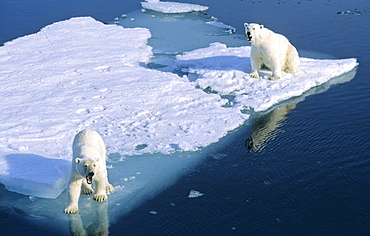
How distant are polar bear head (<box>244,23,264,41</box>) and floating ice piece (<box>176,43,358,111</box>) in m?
0.87

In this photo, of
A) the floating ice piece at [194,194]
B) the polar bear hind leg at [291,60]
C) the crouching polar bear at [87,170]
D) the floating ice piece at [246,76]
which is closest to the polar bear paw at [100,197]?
the crouching polar bear at [87,170]

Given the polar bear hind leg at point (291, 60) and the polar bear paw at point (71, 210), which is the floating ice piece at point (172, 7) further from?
the polar bear paw at point (71, 210)

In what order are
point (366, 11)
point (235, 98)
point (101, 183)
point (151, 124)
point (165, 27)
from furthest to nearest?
1. point (366, 11)
2. point (165, 27)
3. point (235, 98)
4. point (151, 124)
5. point (101, 183)

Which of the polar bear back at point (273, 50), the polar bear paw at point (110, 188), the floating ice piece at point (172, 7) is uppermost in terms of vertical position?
the polar bear back at point (273, 50)

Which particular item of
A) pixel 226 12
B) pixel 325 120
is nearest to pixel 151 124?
pixel 325 120

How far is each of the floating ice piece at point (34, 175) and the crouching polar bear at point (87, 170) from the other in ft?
1.22

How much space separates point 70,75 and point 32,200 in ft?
14.7

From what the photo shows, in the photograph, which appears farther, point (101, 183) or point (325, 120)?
point (325, 120)

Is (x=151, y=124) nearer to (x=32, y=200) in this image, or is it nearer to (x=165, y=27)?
(x=32, y=200)

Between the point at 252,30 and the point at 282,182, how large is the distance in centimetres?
393

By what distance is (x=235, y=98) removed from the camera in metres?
8.94

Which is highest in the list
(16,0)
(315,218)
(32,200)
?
(315,218)

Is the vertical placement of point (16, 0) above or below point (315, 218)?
below

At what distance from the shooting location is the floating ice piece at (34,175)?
6008mm
